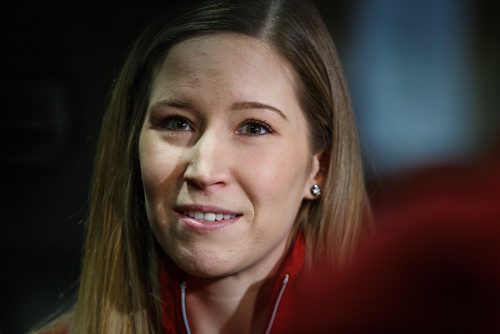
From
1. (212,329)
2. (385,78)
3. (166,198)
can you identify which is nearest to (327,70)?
(385,78)

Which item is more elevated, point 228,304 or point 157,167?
point 157,167

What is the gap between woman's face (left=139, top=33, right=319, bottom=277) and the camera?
0.83m

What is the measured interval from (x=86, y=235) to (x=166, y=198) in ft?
0.67

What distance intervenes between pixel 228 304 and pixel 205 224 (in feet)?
0.50

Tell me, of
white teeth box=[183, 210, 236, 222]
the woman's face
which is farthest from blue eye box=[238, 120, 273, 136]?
white teeth box=[183, 210, 236, 222]

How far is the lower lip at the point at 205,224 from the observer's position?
2.74ft

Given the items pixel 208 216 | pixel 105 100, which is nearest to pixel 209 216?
pixel 208 216

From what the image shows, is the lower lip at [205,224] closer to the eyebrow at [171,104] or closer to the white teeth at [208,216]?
the white teeth at [208,216]

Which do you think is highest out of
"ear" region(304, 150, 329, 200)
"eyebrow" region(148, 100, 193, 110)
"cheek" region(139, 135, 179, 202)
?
"eyebrow" region(148, 100, 193, 110)

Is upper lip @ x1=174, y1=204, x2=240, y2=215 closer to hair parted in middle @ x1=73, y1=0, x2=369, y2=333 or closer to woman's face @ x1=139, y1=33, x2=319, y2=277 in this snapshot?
woman's face @ x1=139, y1=33, x2=319, y2=277

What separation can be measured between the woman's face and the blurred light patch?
0.39ft

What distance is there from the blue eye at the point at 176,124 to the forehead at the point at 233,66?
4cm

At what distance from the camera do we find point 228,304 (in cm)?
93

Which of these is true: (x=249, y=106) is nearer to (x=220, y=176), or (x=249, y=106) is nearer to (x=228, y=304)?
(x=220, y=176)
